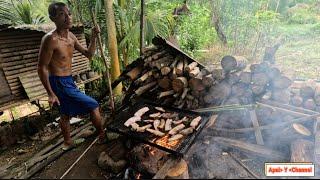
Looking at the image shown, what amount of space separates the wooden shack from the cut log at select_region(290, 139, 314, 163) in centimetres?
622

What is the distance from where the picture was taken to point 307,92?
4855 mm

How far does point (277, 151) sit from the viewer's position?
13.9 feet

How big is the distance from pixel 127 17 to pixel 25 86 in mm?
4120

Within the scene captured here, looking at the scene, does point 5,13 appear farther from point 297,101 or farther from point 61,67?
point 297,101

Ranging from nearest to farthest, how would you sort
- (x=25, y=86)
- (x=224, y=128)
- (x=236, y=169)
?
1. (x=236, y=169)
2. (x=224, y=128)
3. (x=25, y=86)

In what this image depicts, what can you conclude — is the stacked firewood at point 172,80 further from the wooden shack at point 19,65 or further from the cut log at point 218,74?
the wooden shack at point 19,65

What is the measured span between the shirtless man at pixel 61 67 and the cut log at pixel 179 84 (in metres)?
1.85

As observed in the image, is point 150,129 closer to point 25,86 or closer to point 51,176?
point 51,176

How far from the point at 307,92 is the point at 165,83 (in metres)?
2.89

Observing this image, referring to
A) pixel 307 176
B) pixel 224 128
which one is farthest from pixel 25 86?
pixel 307 176

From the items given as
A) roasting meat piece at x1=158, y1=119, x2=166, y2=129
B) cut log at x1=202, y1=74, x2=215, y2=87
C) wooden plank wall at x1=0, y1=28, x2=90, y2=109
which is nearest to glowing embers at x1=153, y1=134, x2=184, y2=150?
roasting meat piece at x1=158, y1=119, x2=166, y2=129

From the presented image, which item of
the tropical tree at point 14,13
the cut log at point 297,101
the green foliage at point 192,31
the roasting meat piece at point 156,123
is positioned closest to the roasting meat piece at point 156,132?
the roasting meat piece at point 156,123

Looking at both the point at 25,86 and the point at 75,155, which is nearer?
the point at 75,155

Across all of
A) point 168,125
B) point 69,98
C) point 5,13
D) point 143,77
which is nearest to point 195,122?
point 168,125
